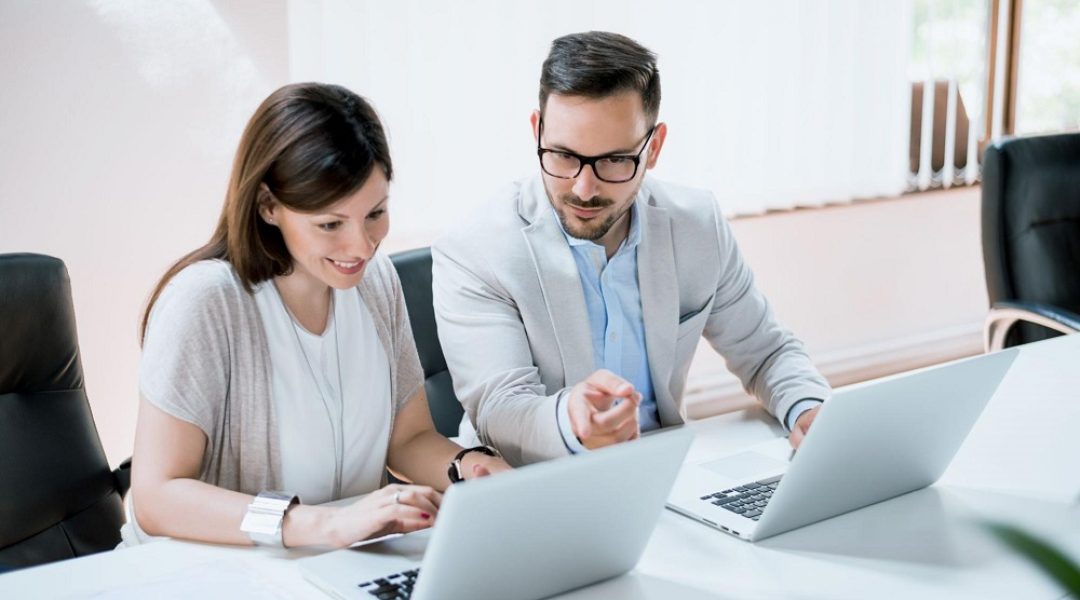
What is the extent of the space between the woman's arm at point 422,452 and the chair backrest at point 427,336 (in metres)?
0.24

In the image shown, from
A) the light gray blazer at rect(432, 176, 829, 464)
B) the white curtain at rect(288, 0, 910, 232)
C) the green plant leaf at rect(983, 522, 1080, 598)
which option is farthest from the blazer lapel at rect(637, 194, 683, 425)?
the green plant leaf at rect(983, 522, 1080, 598)

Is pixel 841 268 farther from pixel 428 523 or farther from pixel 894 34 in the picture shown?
pixel 428 523

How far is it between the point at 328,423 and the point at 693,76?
7.14ft

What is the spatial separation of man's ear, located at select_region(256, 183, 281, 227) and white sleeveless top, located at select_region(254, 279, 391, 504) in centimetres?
10

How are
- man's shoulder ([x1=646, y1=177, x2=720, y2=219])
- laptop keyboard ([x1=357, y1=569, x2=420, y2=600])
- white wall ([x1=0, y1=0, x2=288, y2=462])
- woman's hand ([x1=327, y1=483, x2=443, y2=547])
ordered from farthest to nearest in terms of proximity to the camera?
white wall ([x1=0, y1=0, x2=288, y2=462]) < man's shoulder ([x1=646, y1=177, x2=720, y2=219]) < woman's hand ([x1=327, y1=483, x2=443, y2=547]) < laptop keyboard ([x1=357, y1=569, x2=420, y2=600])

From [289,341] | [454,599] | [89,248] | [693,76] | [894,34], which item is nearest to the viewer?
[454,599]

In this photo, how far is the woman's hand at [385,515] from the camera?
1.33 meters

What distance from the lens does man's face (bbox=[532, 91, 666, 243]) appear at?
1.83 meters

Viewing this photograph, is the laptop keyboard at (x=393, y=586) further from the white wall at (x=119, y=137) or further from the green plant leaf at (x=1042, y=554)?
the white wall at (x=119, y=137)

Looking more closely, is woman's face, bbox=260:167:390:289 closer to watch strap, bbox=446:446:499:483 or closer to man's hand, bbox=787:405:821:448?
watch strap, bbox=446:446:499:483

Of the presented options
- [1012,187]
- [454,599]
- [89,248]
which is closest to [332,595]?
[454,599]

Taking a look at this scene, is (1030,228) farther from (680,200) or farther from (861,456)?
(861,456)

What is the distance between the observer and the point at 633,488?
3.88ft

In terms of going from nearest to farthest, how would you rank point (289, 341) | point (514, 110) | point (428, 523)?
point (428, 523) → point (289, 341) → point (514, 110)
